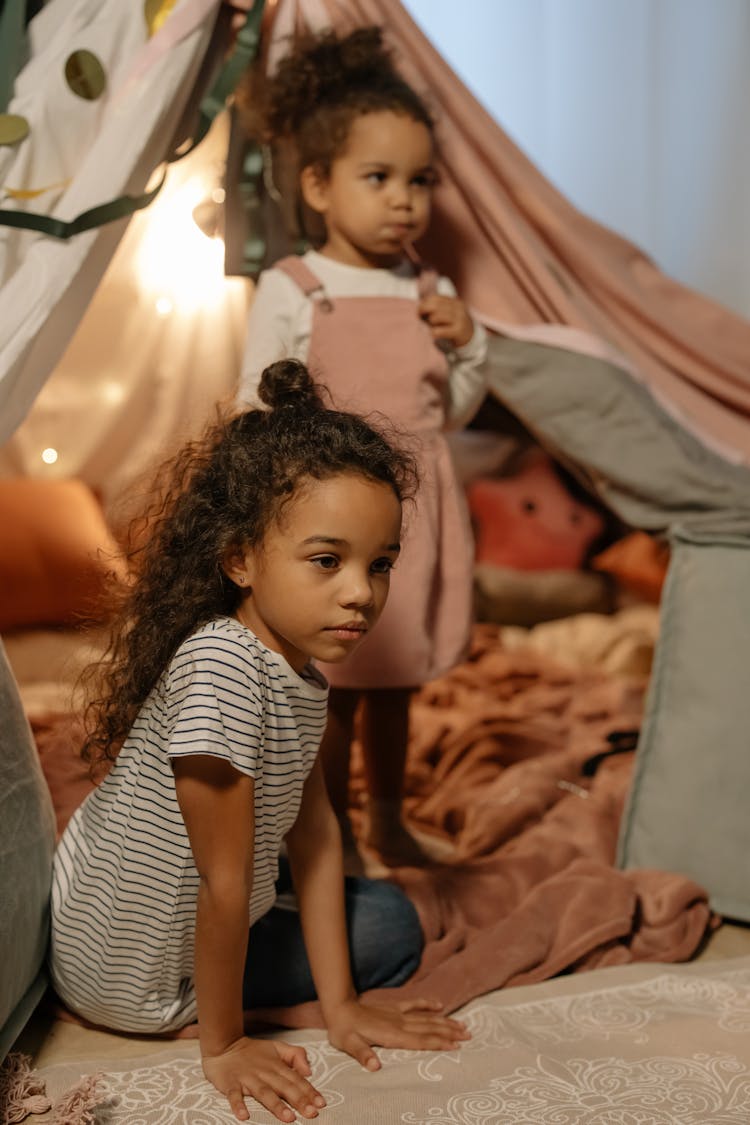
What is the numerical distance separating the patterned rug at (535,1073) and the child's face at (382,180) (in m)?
0.95

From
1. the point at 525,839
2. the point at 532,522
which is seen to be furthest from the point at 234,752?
the point at 532,522

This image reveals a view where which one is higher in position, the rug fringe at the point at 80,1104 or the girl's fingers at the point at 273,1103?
the rug fringe at the point at 80,1104

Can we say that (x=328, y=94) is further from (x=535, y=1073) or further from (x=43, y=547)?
(x=535, y=1073)

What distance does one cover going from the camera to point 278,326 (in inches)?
57.2

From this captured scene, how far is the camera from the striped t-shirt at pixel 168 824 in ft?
3.10

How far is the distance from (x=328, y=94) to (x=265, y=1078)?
120 centimetres

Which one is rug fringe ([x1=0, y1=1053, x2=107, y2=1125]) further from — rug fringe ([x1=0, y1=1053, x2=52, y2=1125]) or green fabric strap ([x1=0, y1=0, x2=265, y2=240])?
green fabric strap ([x1=0, y1=0, x2=265, y2=240])

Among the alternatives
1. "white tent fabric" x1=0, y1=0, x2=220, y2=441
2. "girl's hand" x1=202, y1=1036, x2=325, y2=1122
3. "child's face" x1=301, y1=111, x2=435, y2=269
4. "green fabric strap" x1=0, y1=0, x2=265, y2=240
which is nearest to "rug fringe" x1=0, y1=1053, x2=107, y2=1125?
"girl's hand" x1=202, y1=1036, x2=325, y2=1122

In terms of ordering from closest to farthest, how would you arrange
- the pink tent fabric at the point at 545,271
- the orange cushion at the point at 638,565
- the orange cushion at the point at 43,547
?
the pink tent fabric at the point at 545,271, the orange cushion at the point at 43,547, the orange cushion at the point at 638,565

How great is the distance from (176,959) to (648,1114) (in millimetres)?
442

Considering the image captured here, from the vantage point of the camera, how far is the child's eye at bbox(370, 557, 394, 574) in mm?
988

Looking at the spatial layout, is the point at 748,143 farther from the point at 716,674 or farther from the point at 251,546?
the point at 251,546

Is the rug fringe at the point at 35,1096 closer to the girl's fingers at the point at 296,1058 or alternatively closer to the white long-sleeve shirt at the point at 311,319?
the girl's fingers at the point at 296,1058

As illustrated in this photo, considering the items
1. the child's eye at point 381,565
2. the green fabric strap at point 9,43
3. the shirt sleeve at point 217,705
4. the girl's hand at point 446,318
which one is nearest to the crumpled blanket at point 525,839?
the shirt sleeve at point 217,705
